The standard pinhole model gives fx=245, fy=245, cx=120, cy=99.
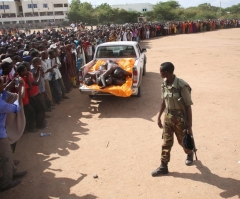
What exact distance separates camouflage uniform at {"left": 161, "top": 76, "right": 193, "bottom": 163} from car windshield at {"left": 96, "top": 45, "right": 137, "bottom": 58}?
472cm

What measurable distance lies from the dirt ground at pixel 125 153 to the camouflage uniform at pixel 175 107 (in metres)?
0.57

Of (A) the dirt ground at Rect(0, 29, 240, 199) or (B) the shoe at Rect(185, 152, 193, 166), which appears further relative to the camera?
(B) the shoe at Rect(185, 152, 193, 166)

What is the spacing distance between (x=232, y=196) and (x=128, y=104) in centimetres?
406

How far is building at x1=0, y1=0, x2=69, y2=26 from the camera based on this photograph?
6444cm

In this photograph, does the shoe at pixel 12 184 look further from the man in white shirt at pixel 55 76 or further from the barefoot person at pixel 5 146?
the man in white shirt at pixel 55 76

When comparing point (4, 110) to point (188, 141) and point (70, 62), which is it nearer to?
Result: point (188, 141)

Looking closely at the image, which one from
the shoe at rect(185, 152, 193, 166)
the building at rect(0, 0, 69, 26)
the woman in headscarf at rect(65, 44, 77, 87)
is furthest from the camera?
the building at rect(0, 0, 69, 26)

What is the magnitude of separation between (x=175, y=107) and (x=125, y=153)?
5.05ft

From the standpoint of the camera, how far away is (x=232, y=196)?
3254 millimetres

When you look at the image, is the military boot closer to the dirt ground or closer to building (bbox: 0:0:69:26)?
the dirt ground

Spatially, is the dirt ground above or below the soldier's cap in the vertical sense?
below

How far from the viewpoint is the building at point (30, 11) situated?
64438 mm

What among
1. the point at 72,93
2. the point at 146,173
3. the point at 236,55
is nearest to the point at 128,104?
the point at 72,93

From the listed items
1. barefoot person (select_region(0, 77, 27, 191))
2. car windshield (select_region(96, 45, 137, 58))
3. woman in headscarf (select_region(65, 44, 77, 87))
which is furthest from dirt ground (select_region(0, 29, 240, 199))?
car windshield (select_region(96, 45, 137, 58))
